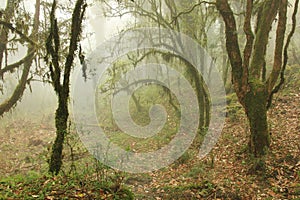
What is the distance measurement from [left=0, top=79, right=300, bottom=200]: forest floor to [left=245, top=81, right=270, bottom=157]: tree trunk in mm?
340

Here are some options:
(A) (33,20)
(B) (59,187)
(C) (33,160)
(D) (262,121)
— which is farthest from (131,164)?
(A) (33,20)

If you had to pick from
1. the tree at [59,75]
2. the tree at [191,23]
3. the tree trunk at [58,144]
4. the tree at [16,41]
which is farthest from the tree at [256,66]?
the tree at [16,41]

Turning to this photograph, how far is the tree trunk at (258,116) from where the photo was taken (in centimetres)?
793

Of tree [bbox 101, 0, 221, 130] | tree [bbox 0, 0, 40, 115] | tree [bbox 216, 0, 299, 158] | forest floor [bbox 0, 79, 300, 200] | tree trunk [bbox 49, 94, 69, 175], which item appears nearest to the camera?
tree trunk [bbox 49, 94, 69, 175]

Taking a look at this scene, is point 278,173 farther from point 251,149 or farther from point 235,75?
point 235,75

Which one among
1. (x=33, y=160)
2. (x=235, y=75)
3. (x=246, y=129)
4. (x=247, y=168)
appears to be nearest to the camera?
(x=247, y=168)

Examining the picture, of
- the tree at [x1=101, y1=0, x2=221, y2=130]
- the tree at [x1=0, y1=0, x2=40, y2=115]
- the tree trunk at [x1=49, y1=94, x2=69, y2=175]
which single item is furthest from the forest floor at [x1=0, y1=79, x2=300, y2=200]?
the tree at [x1=0, y1=0, x2=40, y2=115]

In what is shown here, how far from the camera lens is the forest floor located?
617 cm

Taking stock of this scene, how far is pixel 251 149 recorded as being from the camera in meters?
8.32

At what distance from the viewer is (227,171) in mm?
8133

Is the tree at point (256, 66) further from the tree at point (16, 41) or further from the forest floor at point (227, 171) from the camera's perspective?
the tree at point (16, 41)

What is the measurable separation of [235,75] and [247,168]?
9.34 feet

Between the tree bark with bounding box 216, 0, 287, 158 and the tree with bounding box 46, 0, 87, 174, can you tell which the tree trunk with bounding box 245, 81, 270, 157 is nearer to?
the tree bark with bounding box 216, 0, 287, 158

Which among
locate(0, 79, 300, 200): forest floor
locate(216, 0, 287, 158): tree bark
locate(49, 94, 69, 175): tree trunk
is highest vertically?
locate(216, 0, 287, 158): tree bark
